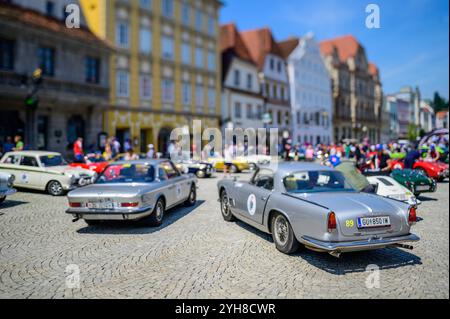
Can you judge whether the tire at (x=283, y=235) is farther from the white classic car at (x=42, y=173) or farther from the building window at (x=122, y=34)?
the building window at (x=122, y=34)

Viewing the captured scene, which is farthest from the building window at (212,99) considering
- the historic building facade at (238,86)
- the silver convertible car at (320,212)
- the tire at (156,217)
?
the silver convertible car at (320,212)

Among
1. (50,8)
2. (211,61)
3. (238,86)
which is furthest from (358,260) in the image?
(238,86)

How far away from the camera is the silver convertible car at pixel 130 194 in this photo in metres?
6.76

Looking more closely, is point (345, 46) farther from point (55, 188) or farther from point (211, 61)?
point (55, 188)

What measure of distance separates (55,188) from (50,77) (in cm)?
1256

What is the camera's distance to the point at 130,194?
6.76 m

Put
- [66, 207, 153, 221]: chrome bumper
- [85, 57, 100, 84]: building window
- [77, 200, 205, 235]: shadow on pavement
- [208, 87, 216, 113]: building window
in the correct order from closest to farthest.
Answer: [66, 207, 153, 221]: chrome bumper
[77, 200, 205, 235]: shadow on pavement
[85, 57, 100, 84]: building window
[208, 87, 216, 113]: building window

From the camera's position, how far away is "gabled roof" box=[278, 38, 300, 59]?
4797 centimetres

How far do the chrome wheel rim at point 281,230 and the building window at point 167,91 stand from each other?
2571 cm

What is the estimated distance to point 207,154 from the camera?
21562 millimetres

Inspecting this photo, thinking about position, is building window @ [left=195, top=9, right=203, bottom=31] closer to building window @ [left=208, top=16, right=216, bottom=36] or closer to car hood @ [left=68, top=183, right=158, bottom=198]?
building window @ [left=208, top=16, right=216, bottom=36]

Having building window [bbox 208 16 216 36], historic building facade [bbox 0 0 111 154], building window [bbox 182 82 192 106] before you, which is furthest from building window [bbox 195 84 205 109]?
historic building facade [bbox 0 0 111 154]

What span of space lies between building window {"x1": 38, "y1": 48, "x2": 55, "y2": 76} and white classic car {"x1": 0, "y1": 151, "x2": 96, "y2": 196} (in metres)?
11.3
